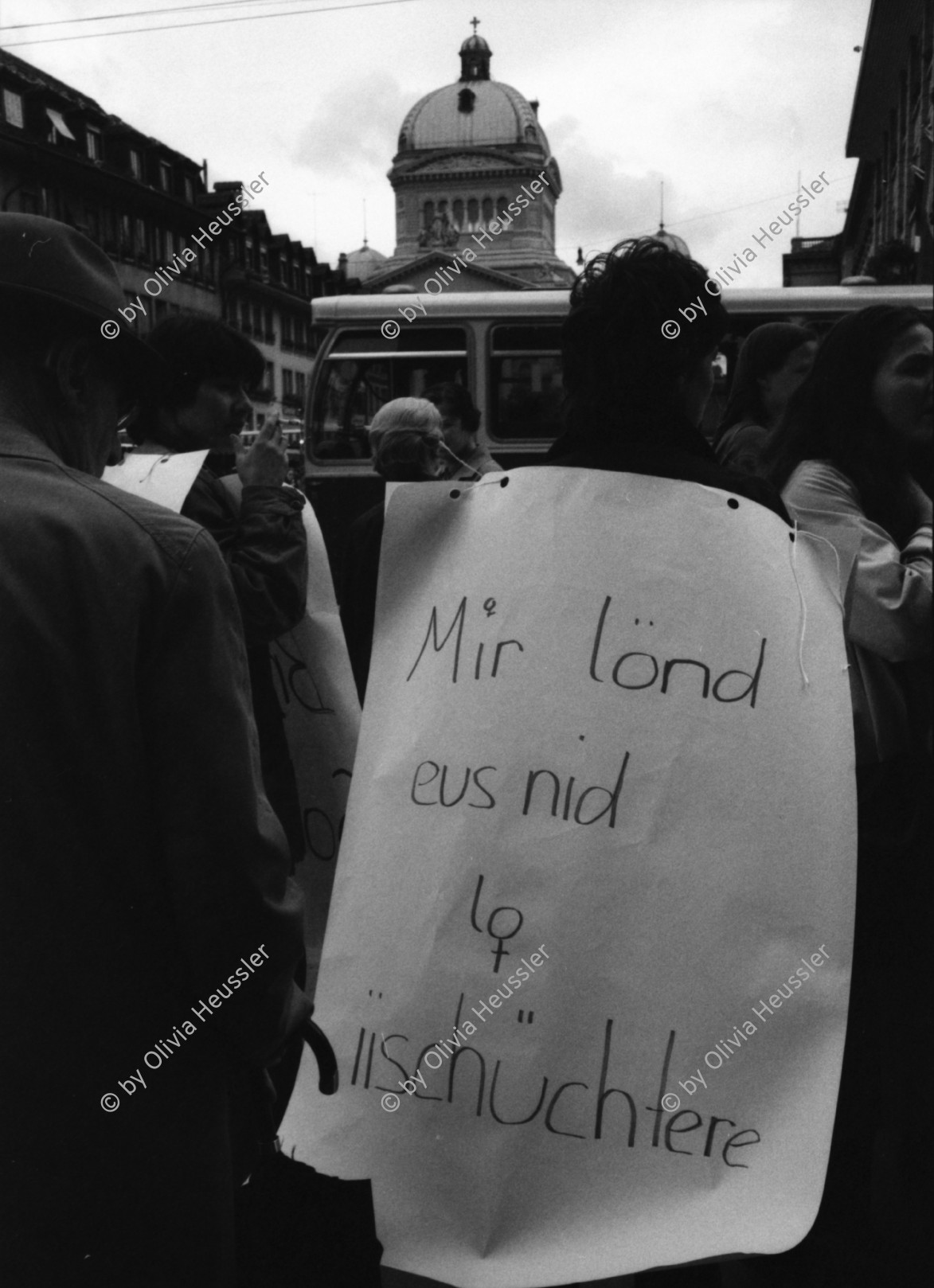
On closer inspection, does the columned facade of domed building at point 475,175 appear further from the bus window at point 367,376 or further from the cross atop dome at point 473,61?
the bus window at point 367,376

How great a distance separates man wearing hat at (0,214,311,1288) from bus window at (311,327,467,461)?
32.9ft

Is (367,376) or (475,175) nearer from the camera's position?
(367,376)

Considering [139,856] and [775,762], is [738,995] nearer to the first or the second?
[775,762]

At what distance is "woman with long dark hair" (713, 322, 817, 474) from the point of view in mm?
3803

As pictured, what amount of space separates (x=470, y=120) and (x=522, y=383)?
95214 mm

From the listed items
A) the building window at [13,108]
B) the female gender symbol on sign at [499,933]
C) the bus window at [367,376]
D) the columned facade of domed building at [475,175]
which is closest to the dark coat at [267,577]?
the female gender symbol on sign at [499,933]

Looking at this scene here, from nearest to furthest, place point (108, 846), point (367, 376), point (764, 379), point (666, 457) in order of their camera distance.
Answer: point (108, 846) → point (666, 457) → point (764, 379) → point (367, 376)

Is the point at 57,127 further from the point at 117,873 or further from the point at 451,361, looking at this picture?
the point at 117,873

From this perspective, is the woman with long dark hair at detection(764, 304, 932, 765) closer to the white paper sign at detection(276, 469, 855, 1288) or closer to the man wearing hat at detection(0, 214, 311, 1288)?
the white paper sign at detection(276, 469, 855, 1288)

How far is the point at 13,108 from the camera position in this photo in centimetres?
3950

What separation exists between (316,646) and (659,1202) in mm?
1295

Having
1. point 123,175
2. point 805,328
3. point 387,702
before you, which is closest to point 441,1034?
point 387,702

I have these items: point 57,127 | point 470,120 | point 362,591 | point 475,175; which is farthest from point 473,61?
point 362,591

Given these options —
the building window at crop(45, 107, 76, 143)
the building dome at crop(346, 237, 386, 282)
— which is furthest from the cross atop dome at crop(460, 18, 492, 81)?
the building window at crop(45, 107, 76, 143)
